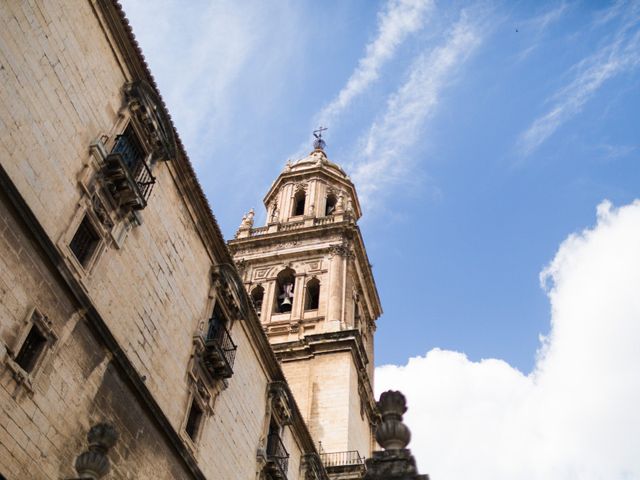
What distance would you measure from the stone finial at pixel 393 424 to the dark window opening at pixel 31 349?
16.5 ft

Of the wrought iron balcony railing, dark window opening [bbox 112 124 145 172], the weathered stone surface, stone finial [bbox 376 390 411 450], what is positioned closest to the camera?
the weathered stone surface

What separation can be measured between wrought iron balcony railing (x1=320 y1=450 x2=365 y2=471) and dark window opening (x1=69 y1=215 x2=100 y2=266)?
15.7 m

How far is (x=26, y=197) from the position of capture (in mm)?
11078

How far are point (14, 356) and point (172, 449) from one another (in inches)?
197

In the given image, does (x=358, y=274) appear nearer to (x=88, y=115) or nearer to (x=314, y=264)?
(x=314, y=264)

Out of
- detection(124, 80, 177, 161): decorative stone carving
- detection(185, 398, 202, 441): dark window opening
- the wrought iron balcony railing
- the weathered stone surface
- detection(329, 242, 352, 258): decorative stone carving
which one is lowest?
the weathered stone surface

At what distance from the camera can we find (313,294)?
34094 mm

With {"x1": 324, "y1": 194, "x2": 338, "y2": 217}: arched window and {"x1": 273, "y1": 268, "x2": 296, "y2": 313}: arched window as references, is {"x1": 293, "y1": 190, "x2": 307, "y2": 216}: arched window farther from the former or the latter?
{"x1": 273, "y1": 268, "x2": 296, "y2": 313}: arched window

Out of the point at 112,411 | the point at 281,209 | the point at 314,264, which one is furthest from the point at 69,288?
the point at 281,209

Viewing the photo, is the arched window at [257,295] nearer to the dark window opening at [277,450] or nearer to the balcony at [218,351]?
the dark window opening at [277,450]

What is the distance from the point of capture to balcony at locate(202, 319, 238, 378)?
54.0 feet

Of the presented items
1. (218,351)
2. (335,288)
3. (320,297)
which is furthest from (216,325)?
(335,288)

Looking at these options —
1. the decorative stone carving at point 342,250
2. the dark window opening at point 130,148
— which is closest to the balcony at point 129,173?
the dark window opening at point 130,148

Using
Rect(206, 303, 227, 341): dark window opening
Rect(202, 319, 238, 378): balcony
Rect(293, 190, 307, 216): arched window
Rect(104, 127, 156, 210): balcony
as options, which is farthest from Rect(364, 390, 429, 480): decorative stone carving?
Rect(293, 190, 307, 216): arched window
